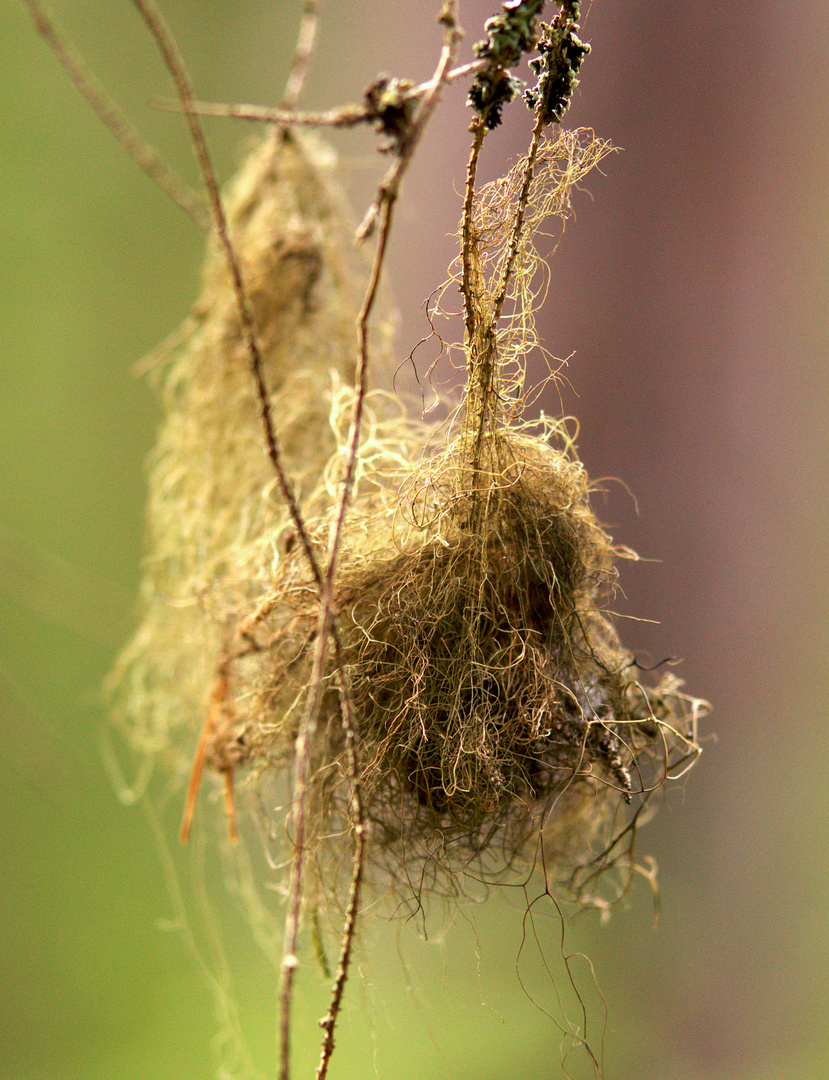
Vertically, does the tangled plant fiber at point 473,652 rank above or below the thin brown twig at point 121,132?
below

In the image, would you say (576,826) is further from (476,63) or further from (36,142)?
(36,142)

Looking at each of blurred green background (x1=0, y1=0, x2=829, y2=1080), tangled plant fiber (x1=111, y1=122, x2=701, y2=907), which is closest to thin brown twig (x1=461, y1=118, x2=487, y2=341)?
tangled plant fiber (x1=111, y1=122, x2=701, y2=907)

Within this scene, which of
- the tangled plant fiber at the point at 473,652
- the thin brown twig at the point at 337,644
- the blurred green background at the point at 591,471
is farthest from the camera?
the blurred green background at the point at 591,471

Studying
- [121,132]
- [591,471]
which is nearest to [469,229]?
[121,132]

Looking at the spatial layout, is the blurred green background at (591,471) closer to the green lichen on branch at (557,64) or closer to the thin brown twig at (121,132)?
the green lichen on branch at (557,64)

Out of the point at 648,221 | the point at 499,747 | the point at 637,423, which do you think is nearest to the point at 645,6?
the point at 648,221

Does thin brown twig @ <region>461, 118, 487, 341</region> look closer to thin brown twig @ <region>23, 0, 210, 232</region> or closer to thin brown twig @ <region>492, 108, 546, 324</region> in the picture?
thin brown twig @ <region>492, 108, 546, 324</region>

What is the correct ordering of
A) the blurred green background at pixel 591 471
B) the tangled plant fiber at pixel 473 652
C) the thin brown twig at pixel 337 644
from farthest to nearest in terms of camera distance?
1. the blurred green background at pixel 591 471
2. the tangled plant fiber at pixel 473 652
3. the thin brown twig at pixel 337 644

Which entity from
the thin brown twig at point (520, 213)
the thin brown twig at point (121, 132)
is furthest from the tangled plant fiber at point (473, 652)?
the thin brown twig at point (121, 132)

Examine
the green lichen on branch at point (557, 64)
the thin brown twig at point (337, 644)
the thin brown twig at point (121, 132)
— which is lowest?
the thin brown twig at point (337, 644)

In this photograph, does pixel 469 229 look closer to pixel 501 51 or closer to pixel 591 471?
pixel 501 51
